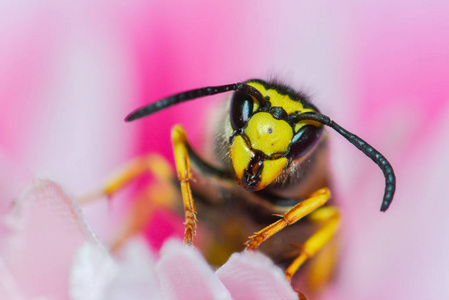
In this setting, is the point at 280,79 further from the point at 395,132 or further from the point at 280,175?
the point at 395,132

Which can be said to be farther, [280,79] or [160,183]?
[160,183]

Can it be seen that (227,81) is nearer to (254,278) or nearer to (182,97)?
(182,97)

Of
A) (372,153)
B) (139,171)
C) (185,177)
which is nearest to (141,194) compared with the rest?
(139,171)

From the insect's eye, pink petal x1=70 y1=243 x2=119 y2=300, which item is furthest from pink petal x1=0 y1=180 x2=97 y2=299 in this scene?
the insect's eye

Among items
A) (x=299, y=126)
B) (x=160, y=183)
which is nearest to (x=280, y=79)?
(x=299, y=126)

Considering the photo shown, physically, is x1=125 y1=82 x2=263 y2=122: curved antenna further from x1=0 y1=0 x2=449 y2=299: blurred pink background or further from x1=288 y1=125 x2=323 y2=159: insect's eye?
x1=0 y1=0 x2=449 y2=299: blurred pink background

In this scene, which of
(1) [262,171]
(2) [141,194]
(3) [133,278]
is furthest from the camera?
(2) [141,194]
